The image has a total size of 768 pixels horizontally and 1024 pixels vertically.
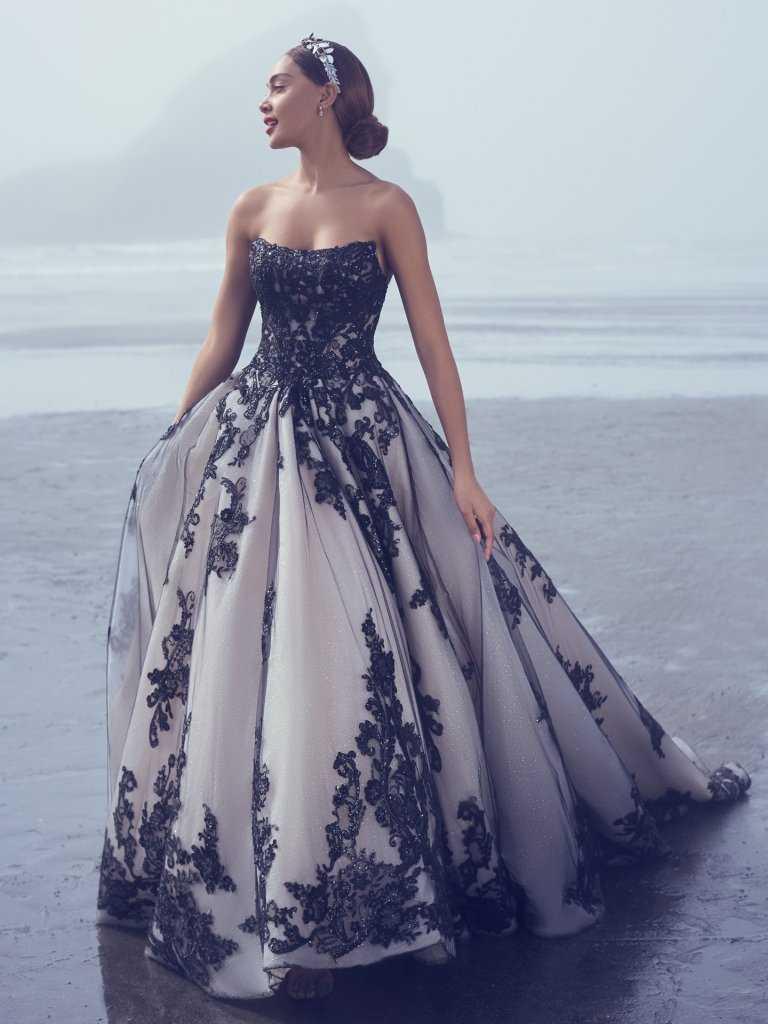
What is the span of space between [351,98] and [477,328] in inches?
518

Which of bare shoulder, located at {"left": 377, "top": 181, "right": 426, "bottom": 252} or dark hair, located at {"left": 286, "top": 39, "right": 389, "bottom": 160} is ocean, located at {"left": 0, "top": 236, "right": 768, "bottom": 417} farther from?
bare shoulder, located at {"left": 377, "top": 181, "right": 426, "bottom": 252}

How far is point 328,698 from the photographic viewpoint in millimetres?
2908

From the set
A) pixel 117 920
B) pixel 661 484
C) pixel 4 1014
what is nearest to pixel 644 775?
pixel 117 920

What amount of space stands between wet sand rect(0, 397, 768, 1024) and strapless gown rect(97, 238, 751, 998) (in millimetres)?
103

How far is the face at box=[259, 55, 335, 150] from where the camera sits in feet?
10.6

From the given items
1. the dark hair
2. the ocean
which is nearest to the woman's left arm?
the dark hair

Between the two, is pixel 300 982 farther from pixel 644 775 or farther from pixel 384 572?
pixel 644 775

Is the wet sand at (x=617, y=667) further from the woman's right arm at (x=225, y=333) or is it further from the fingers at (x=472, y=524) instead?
the woman's right arm at (x=225, y=333)

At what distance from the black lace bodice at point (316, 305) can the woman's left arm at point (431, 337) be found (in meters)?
0.05

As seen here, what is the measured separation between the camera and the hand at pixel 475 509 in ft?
10.6

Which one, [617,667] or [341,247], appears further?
[617,667]

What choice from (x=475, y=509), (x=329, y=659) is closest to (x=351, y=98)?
(x=475, y=509)

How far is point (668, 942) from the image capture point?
3.11 meters

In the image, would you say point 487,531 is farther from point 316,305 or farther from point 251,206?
point 251,206
